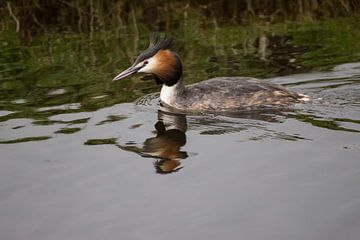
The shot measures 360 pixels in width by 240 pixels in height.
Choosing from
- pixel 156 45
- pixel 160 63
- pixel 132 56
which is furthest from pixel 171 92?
pixel 132 56

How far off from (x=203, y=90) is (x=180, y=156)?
2.16m

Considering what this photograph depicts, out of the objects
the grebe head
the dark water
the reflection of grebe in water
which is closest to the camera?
the dark water

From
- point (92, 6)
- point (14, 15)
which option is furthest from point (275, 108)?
point (14, 15)

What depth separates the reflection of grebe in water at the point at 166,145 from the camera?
689 centimetres

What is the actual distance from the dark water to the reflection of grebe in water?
0.04ft

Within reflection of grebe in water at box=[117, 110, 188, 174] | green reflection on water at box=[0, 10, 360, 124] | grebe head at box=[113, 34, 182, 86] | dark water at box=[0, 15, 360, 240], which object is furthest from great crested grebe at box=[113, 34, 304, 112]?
green reflection on water at box=[0, 10, 360, 124]

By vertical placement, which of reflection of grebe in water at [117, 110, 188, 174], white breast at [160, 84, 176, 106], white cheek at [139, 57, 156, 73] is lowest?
reflection of grebe in water at [117, 110, 188, 174]

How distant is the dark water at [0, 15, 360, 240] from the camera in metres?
5.61

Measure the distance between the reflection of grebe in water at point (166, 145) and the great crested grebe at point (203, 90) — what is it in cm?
45

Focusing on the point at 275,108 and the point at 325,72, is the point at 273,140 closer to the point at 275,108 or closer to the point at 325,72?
the point at 275,108

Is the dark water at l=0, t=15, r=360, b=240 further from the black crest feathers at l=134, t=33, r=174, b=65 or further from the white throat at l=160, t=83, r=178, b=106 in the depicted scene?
the black crest feathers at l=134, t=33, r=174, b=65

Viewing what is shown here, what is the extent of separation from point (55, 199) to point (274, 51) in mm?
6399

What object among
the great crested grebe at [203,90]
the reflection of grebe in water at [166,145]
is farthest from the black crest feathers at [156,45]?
the reflection of grebe in water at [166,145]

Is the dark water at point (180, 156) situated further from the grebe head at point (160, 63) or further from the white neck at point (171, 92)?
the grebe head at point (160, 63)
